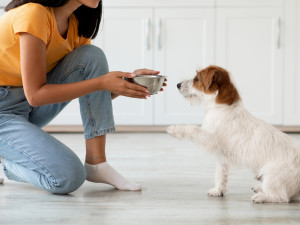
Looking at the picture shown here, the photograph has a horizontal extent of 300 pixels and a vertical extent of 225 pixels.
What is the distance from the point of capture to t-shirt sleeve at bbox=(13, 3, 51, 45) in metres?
1.71

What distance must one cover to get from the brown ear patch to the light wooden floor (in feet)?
1.23

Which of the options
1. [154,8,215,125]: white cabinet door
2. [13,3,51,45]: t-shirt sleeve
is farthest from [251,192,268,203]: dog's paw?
[154,8,215,125]: white cabinet door

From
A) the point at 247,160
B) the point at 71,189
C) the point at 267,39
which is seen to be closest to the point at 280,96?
the point at 267,39

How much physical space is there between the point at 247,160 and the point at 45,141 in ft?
2.48

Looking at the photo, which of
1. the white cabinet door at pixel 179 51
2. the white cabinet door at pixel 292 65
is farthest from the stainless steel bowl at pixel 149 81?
the white cabinet door at pixel 292 65

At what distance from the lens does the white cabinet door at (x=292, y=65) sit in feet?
12.4

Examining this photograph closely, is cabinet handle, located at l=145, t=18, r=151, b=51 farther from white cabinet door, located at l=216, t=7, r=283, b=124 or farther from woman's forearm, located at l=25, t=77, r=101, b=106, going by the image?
woman's forearm, located at l=25, t=77, r=101, b=106

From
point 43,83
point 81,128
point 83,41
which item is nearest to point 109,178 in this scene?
point 43,83

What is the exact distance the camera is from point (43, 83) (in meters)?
1.78

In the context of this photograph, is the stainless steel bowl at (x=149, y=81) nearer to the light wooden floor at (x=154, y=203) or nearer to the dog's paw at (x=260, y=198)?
the light wooden floor at (x=154, y=203)

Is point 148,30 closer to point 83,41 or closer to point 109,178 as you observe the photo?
point 83,41

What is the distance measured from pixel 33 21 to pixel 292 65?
2.56 meters

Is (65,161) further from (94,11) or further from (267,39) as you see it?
(267,39)

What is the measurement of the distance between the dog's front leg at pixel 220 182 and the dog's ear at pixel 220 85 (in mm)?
256
